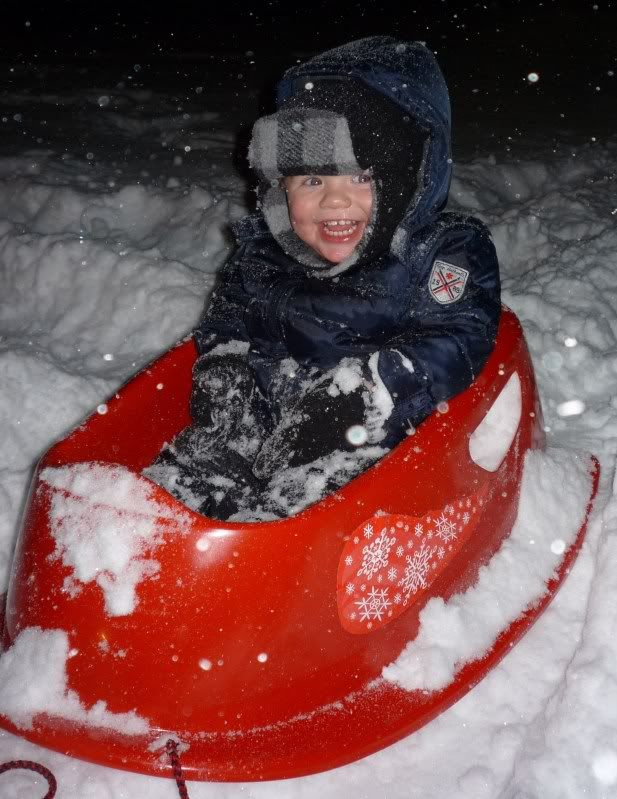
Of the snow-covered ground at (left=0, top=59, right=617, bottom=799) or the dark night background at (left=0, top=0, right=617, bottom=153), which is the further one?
the dark night background at (left=0, top=0, right=617, bottom=153)

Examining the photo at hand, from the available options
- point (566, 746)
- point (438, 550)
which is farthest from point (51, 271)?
point (566, 746)

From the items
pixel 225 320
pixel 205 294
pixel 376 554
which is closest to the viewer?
pixel 376 554

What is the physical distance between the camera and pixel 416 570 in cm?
178

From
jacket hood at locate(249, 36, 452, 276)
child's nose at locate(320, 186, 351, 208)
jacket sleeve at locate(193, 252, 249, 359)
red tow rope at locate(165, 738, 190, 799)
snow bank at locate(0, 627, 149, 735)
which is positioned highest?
jacket hood at locate(249, 36, 452, 276)

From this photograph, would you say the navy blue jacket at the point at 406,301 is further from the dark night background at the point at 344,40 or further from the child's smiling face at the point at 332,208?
the dark night background at the point at 344,40

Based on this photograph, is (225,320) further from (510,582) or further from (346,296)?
(510,582)

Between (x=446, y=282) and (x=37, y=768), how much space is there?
1.38m

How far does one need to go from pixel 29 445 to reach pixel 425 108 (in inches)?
60.4

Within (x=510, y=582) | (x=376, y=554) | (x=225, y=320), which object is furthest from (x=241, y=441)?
(x=510, y=582)

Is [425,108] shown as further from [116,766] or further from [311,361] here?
[116,766]

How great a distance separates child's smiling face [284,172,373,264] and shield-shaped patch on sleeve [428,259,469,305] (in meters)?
0.21

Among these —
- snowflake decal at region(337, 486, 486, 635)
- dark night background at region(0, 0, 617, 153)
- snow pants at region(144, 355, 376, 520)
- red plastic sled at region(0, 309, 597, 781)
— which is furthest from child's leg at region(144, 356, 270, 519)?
dark night background at region(0, 0, 617, 153)

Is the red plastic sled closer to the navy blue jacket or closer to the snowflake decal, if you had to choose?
the snowflake decal

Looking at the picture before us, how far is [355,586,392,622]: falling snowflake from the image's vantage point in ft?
5.54
